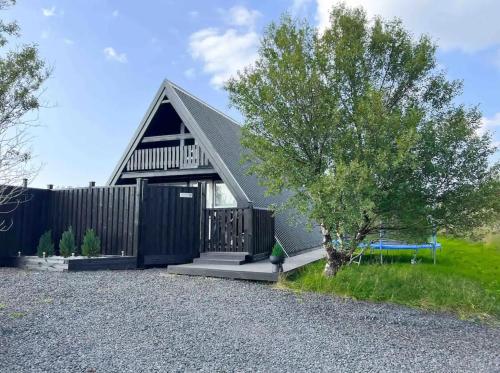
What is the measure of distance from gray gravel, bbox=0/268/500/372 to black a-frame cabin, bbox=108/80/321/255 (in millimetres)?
6404

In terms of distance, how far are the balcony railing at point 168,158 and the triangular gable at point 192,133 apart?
396 millimetres

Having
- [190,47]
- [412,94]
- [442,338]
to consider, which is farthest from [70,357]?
[190,47]

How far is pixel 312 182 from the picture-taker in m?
8.19

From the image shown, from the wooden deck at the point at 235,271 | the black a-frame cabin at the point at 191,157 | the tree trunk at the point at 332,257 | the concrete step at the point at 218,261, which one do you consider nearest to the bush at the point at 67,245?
the wooden deck at the point at 235,271

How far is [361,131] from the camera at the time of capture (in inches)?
310

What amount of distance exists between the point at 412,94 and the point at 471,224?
3.34m

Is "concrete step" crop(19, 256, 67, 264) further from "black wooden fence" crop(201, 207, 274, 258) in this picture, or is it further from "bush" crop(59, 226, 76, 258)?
"black wooden fence" crop(201, 207, 274, 258)

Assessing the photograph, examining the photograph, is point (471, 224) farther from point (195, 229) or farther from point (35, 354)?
point (35, 354)

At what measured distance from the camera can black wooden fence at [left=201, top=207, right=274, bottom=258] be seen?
11.4m

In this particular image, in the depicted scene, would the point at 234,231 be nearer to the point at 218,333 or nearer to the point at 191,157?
the point at 191,157

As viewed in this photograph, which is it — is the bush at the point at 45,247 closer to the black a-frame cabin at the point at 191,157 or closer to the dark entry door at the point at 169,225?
the dark entry door at the point at 169,225

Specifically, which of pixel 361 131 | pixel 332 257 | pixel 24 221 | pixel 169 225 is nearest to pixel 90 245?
pixel 169 225

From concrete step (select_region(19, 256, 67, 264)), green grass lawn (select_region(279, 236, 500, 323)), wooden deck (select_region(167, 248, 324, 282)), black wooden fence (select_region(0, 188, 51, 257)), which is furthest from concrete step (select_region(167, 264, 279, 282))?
black wooden fence (select_region(0, 188, 51, 257))

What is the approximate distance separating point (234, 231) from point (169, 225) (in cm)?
209
